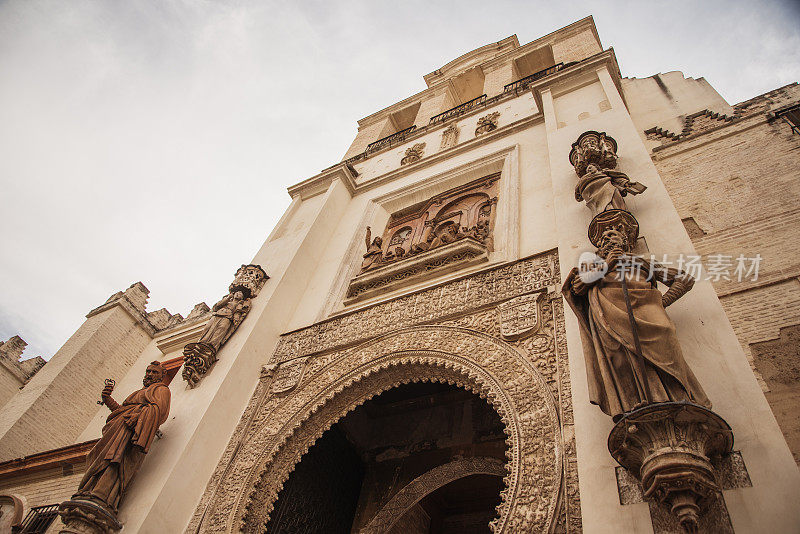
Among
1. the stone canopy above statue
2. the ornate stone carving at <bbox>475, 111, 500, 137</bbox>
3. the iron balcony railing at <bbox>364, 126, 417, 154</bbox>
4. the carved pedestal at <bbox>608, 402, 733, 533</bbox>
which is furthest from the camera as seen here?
the iron balcony railing at <bbox>364, 126, 417, 154</bbox>

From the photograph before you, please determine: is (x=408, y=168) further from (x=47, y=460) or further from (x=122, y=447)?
(x=47, y=460)

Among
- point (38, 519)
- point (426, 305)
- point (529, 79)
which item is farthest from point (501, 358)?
point (529, 79)

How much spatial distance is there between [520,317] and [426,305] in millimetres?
1146

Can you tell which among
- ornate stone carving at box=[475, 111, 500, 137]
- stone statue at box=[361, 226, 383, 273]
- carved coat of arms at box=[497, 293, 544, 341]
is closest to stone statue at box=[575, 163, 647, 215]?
carved coat of arms at box=[497, 293, 544, 341]

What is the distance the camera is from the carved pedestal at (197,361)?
17.5 ft

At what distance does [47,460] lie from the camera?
6453 mm

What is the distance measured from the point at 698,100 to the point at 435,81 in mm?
7184

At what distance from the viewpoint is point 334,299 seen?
251 inches

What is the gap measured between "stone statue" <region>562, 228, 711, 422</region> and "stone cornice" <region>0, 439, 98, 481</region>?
6192 mm

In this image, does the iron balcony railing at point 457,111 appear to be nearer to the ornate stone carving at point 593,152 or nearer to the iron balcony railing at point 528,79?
the iron balcony railing at point 528,79

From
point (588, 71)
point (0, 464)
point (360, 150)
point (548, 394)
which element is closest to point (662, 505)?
point (548, 394)

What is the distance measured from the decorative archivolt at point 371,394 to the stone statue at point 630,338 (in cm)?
75

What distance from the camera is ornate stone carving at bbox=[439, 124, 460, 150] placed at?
882 cm

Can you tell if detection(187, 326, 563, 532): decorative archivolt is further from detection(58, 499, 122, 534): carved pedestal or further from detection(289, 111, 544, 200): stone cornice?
detection(289, 111, 544, 200): stone cornice
